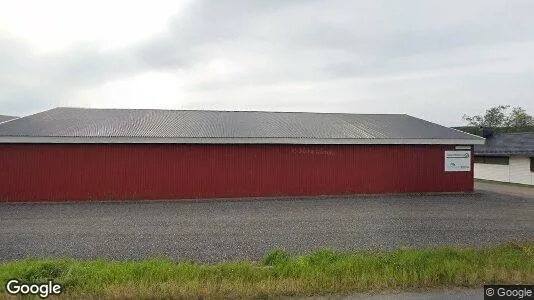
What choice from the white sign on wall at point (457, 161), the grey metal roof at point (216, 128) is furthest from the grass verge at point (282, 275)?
the white sign on wall at point (457, 161)

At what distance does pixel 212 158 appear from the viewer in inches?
696

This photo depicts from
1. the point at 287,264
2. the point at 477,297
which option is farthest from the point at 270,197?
the point at 477,297

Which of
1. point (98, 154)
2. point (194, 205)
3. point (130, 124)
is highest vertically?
point (130, 124)

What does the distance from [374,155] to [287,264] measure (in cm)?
1345

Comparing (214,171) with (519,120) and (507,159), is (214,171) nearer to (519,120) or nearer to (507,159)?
(507,159)

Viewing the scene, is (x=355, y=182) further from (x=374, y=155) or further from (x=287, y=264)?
(x=287, y=264)

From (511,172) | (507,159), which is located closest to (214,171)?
(511,172)

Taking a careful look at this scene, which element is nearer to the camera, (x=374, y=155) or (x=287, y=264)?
(x=287, y=264)

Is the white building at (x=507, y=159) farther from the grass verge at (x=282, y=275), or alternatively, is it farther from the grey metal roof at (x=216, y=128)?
the grass verge at (x=282, y=275)

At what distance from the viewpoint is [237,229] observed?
10.8 m

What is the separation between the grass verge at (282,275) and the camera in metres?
5.34

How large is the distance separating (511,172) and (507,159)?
99cm

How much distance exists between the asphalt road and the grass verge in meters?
1.54

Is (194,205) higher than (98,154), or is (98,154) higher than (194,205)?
(98,154)
